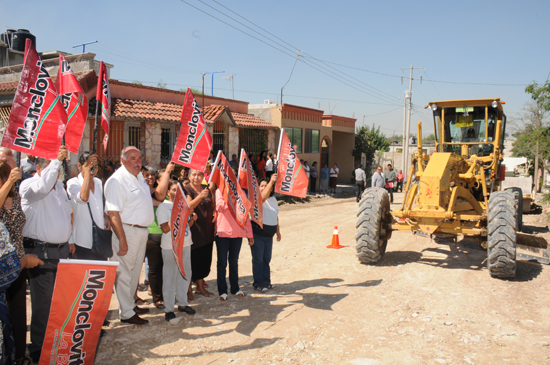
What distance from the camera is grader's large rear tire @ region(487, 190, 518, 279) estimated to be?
21.7ft

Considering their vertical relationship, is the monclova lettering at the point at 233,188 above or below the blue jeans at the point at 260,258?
above

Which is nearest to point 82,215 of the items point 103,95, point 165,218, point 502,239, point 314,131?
point 165,218

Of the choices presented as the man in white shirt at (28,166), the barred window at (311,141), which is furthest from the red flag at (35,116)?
the barred window at (311,141)

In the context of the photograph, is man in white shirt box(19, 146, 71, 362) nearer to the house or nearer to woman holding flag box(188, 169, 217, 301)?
woman holding flag box(188, 169, 217, 301)

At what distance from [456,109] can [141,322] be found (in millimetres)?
7753

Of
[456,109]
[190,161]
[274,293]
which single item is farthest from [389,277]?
[456,109]

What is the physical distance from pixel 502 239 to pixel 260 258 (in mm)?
3802

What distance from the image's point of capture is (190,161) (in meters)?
5.67

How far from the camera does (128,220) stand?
4.76m

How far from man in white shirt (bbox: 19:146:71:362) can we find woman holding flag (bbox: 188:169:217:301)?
169 centimetres

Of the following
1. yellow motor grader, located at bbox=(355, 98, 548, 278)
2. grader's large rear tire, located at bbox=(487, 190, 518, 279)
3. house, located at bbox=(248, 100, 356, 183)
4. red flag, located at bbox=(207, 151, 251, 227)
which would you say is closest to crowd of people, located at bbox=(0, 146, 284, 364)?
red flag, located at bbox=(207, 151, 251, 227)

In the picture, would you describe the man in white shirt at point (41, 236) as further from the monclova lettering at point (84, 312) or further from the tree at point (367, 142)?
the tree at point (367, 142)

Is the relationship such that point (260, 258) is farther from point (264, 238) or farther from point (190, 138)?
point (190, 138)

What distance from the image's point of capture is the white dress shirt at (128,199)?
465cm
